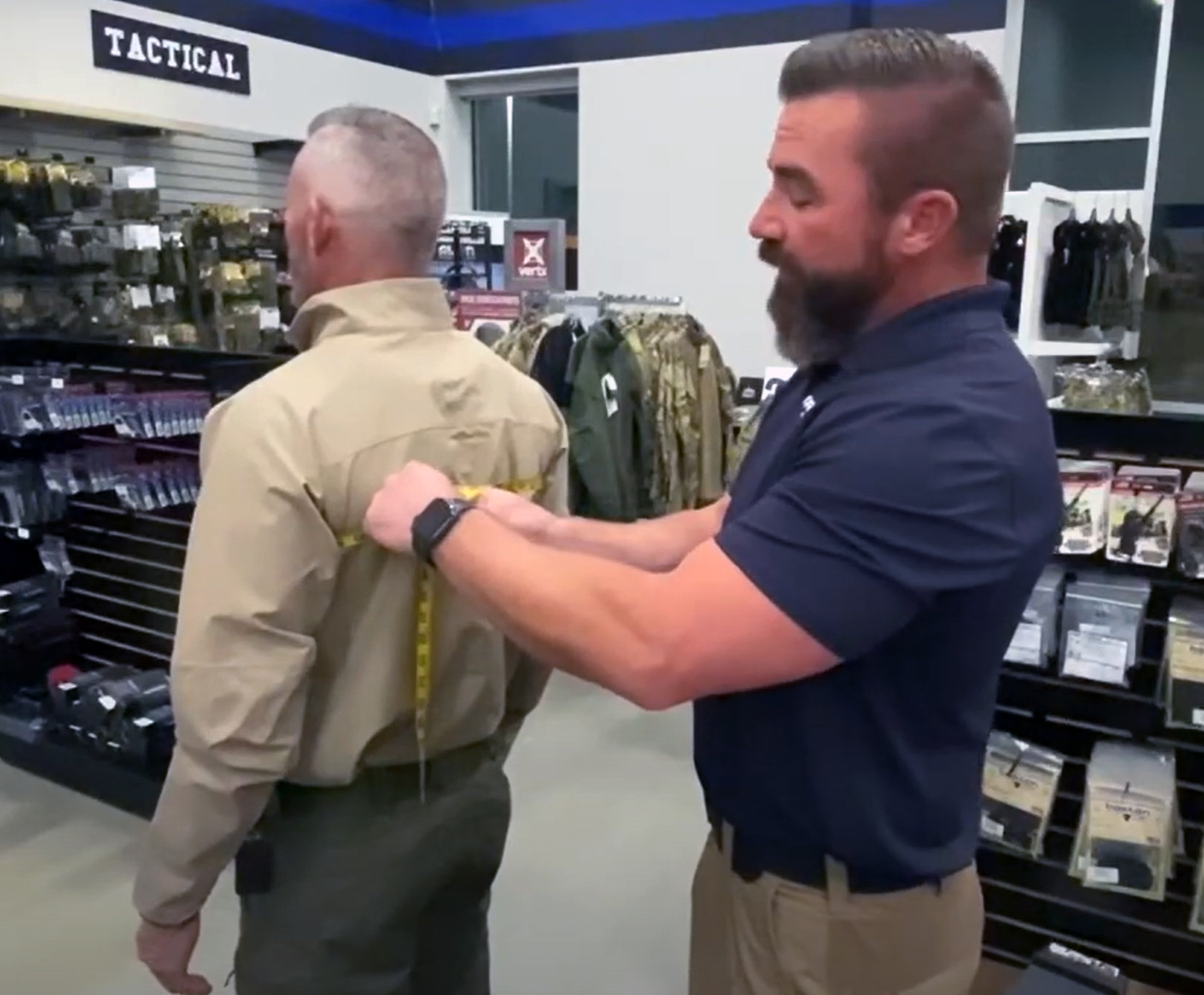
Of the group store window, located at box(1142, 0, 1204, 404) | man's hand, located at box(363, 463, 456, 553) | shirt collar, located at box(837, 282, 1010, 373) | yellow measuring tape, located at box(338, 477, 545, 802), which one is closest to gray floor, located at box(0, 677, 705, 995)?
yellow measuring tape, located at box(338, 477, 545, 802)

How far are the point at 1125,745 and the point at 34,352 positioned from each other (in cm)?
365

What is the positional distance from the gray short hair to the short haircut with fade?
597 millimetres

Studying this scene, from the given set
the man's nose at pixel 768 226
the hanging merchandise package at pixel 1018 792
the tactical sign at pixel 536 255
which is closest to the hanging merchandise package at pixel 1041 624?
the hanging merchandise package at pixel 1018 792

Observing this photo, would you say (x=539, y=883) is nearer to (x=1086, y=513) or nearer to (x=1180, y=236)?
(x=1086, y=513)

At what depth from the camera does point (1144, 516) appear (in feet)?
7.50

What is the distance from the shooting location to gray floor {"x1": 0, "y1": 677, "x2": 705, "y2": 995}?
2.87m

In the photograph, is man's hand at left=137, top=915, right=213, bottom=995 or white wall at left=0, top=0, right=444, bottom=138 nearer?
man's hand at left=137, top=915, right=213, bottom=995

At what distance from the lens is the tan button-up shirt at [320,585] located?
1.45 metres

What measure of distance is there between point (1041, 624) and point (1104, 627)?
12cm

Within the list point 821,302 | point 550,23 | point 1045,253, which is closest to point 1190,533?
point 821,302

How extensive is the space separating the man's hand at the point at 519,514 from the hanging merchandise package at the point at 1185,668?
1423 millimetres

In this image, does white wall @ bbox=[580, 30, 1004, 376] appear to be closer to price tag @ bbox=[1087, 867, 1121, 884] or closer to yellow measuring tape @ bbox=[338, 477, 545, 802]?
price tag @ bbox=[1087, 867, 1121, 884]

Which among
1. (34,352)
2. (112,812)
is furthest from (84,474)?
(112,812)

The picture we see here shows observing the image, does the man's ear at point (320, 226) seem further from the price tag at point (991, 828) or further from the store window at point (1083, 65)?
the store window at point (1083, 65)
